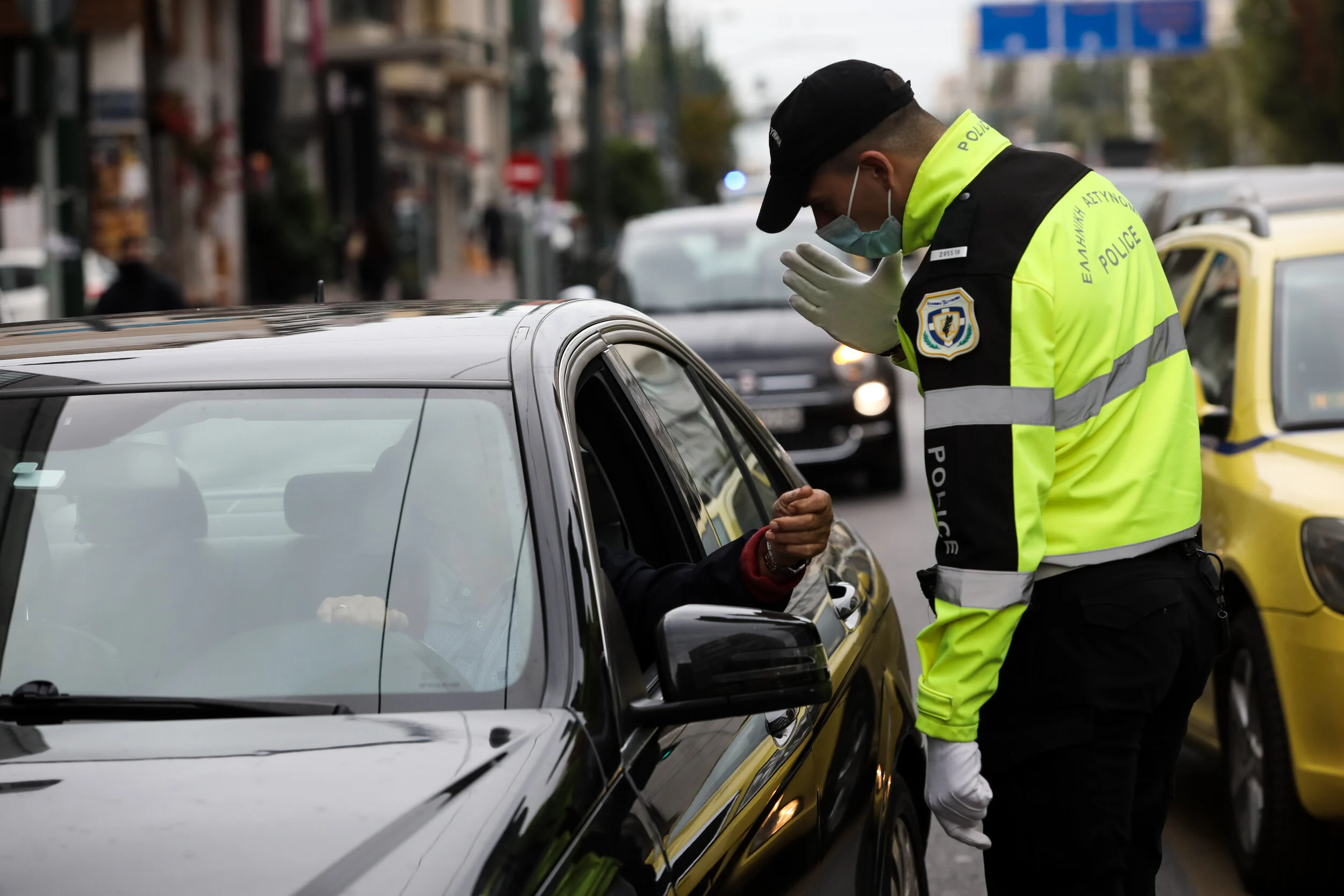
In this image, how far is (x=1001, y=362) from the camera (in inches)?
118

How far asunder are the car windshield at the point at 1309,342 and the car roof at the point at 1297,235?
33 mm

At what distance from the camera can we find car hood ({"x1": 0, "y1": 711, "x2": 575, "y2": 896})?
2.17 meters

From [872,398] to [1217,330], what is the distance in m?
5.88

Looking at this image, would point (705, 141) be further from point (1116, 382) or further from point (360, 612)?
point (360, 612)

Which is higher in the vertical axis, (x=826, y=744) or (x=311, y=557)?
(x=311, y=557)

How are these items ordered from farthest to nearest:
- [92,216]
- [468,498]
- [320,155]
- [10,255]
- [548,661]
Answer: [320,155] → [92,216] → [10,255] → [468,498] → [548,661]

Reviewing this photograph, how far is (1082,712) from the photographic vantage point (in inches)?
124

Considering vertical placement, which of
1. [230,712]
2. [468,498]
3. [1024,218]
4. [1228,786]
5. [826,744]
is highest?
[1024,218]

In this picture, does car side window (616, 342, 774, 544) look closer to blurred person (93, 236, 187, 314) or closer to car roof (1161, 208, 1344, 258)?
car roof (1161, 208, 1344, 258)

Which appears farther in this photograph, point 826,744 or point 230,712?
point 826,744


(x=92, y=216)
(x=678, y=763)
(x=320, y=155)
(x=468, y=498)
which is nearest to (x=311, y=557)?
(x=468, y=498)

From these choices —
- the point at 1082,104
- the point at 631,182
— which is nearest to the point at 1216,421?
the point at 631,182

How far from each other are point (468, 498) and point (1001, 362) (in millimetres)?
823

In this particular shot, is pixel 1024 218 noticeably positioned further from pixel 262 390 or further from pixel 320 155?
pixel 320 155
